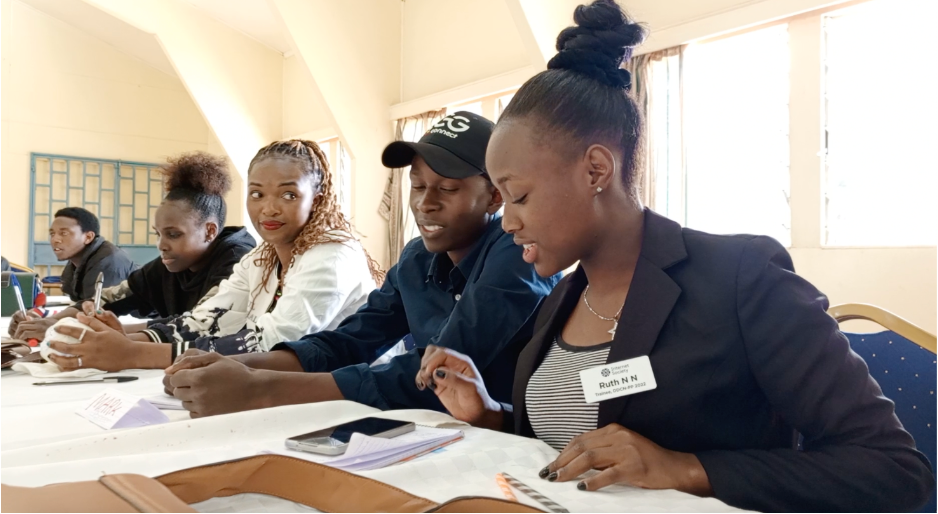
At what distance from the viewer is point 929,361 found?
1000 millimetres

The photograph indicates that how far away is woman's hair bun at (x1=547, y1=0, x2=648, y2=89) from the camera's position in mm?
1044

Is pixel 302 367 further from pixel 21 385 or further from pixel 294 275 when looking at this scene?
pixel 21 385

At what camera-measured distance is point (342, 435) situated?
2.89 ft


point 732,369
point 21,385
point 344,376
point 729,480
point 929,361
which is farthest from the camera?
point 21,385

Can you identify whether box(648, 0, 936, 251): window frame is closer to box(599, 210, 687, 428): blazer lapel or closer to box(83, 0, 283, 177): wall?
box(599, 210, 687, 428): blazer lapel

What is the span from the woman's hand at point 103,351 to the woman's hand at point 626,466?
4.17 ft

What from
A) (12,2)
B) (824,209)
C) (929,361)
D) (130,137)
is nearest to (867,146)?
(824,209)

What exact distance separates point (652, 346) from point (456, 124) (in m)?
0.75

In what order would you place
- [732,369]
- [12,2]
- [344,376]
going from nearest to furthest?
1. [12,2]
2. [732,369]
3. [344,376]

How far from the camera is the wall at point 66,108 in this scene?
43 cm

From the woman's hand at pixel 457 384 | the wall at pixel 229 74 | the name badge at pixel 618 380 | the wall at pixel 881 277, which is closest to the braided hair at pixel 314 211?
the woman's hand at pixel 457 384

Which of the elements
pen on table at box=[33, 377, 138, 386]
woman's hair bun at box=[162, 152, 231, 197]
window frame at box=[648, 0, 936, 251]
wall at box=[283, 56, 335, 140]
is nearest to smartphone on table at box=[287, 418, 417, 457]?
pen on table at box=[33, 377, 138, 386]

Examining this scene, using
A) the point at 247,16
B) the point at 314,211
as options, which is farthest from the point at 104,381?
the point at 247,16

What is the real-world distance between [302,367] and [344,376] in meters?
0.31
